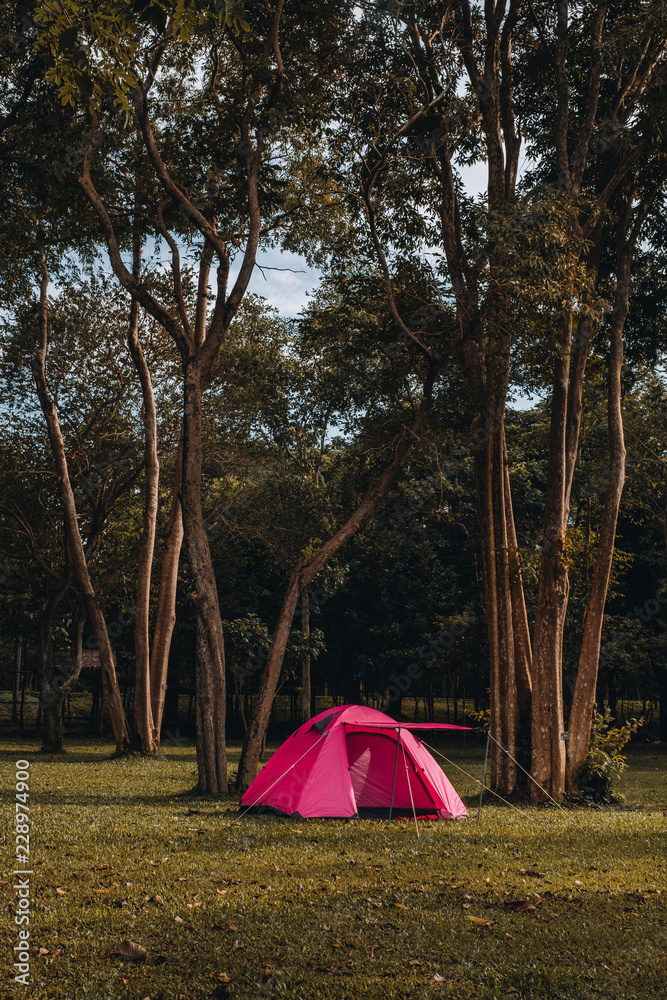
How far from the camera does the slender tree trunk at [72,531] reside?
63.7ft

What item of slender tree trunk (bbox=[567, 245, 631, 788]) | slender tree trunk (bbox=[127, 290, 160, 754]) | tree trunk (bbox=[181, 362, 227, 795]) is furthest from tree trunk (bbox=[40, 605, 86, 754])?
slender tree trunk (bbox=[567, 245, 631, 788])

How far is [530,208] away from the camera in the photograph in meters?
11.8

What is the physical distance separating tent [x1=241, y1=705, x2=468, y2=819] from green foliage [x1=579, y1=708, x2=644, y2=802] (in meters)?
3.03

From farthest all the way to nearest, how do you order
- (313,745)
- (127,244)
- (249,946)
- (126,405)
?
(126,405) → (127,244) → (313,745) → (249,946)

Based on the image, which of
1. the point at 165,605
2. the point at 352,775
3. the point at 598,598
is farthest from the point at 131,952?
the point at 165,605

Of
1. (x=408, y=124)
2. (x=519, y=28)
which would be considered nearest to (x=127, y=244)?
(x=408, y=124)

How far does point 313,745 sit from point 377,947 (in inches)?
216

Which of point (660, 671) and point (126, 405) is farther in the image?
point (660, 671)

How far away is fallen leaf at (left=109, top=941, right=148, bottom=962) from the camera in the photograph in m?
4.82

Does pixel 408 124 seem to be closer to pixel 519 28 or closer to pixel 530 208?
pixel 530 208

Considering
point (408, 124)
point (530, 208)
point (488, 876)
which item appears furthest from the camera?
point (408, 124)

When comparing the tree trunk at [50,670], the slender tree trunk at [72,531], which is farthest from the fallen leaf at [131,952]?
the tree trunk at [50,670]

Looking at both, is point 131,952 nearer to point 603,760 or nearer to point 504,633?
point 504,633

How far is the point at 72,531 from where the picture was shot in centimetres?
1945
